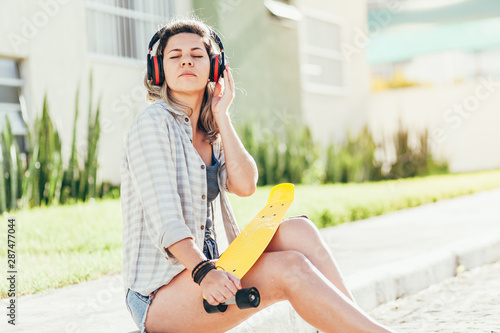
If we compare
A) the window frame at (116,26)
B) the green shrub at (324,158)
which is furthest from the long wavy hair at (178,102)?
the window frame at (116,26)

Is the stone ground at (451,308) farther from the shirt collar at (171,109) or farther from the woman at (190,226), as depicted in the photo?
the shirt collar at (171,109)

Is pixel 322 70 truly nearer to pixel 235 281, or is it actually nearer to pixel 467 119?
pixel 467 119

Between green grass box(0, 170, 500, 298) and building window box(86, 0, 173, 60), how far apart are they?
3425 mm

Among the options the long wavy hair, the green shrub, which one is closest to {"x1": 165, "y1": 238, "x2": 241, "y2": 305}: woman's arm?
the long wavy hair

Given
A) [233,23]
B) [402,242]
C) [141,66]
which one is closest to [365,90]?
[233,23]

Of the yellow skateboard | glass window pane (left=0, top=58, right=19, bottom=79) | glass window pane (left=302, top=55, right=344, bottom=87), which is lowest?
the yellow skateboard

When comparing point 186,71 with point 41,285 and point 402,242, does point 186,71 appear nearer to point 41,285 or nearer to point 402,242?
point 41,285

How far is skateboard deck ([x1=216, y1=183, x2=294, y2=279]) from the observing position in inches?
90.0

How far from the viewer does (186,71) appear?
267 centimetres

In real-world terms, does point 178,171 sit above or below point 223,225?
above

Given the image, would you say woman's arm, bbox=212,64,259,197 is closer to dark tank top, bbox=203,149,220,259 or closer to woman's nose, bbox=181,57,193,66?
dark tank top, bbox=203,149,220,259

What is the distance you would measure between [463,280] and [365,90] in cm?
1293

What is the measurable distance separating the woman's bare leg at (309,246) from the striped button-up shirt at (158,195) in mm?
316

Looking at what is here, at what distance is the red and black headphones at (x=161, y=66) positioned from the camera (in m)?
2.67
